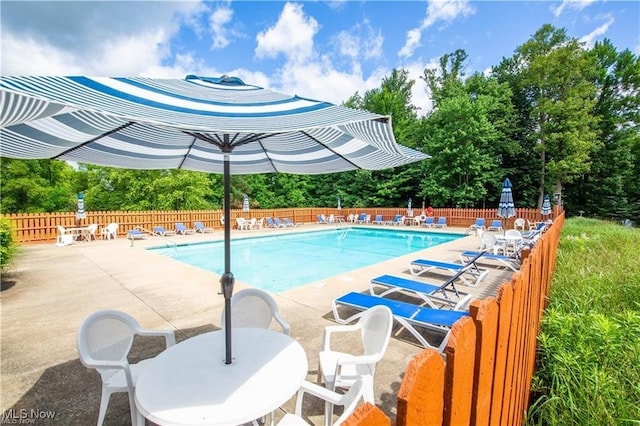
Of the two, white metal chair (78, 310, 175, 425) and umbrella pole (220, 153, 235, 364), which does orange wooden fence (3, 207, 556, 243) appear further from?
umbrella pole (220, 153, 235, 364)

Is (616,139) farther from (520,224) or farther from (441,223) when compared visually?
(441,223)

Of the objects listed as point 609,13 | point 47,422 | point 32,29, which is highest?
point 609,13

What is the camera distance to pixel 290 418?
5.53 feet

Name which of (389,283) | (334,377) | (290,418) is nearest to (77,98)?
(290,418)

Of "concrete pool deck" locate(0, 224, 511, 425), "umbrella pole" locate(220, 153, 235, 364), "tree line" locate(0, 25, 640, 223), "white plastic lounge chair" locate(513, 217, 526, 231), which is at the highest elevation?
"tree line" locate(0, 25, 640, 223)

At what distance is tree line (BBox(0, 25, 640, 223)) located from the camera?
20062mm

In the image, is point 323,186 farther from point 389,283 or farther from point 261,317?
point 261,317

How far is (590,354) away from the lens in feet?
7.01

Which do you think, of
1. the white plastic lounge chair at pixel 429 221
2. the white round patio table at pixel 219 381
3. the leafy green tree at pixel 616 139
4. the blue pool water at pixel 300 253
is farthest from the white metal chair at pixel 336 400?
the leafy green tree at pixel 616 139

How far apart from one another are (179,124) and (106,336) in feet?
6.28

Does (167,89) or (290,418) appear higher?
(167,89)

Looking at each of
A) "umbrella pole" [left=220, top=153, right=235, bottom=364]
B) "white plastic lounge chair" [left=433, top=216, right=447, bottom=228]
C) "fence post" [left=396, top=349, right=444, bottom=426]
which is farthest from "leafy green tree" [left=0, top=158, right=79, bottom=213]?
"fence post" [left=396, top=349, right=444, bottom=426]

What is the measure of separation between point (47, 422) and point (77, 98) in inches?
95.1

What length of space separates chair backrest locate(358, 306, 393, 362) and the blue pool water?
5098mm
